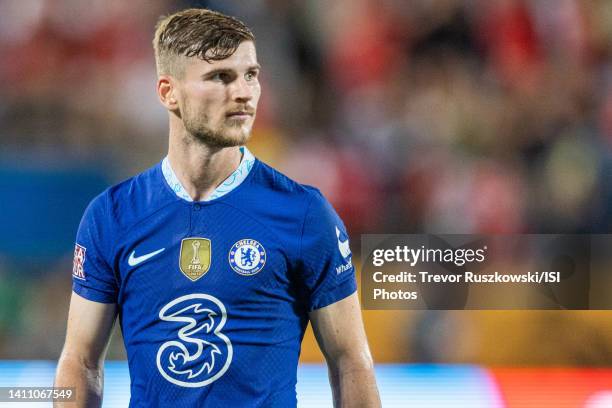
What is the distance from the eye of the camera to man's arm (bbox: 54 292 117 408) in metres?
1.79

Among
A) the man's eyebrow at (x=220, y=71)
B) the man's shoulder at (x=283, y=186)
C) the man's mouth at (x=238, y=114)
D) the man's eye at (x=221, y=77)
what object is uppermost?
the man's eyebrow at (x=220, y=71)

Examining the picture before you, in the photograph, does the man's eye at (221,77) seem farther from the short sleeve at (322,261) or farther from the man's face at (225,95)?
the short sleeve at (322,261)

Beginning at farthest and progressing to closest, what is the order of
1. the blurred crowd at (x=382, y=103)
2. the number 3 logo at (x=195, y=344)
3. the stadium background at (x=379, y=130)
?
the blurred crowd at (x=382, y=103) < the stadium background at (x=379, y=130) < the number 3 logo at (x=195, y=344)

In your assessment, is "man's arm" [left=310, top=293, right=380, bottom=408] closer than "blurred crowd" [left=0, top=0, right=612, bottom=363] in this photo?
Yes

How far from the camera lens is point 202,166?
1848 millimetres

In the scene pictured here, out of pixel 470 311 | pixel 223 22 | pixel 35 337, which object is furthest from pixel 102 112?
pixel 223 22

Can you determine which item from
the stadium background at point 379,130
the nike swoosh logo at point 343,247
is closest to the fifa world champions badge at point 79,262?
the nike swoosh logo at point 343,247

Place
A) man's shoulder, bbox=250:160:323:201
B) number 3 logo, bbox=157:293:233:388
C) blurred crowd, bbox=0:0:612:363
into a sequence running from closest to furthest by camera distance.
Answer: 1. number 3 logo, bbox=157:293:233:388
2. man's shoulder, bbox=250:160:323:201
3. blurred crowd, bbox=0:0:612:363

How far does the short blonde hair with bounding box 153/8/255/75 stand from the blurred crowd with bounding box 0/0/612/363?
103 inches

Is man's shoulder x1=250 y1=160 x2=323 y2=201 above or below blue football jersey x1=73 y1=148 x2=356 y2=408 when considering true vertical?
above

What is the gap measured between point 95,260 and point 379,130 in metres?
2.79

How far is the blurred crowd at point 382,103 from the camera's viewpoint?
14.2 feet

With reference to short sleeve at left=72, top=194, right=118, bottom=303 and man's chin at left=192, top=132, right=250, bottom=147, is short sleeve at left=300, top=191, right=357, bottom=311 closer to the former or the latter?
man's chin at left=192, top=132, right=250, bottom=147

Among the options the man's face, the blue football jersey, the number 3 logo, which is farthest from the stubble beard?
the number 3 logo
